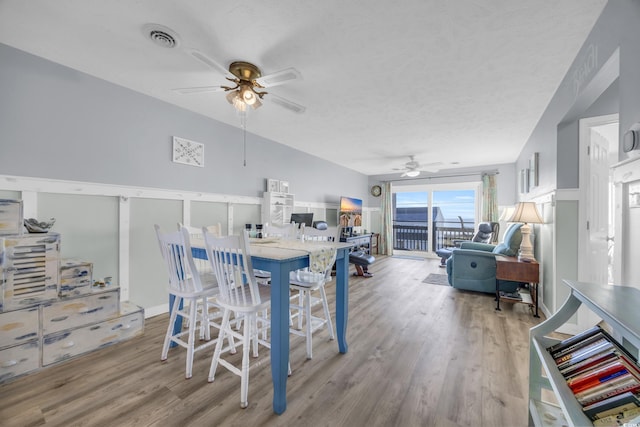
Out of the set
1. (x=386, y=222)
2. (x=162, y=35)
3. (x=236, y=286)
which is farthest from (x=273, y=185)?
(x=386, y=222)

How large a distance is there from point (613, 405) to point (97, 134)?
3644mm

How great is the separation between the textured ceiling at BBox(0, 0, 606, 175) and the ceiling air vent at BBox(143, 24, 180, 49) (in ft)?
0.12

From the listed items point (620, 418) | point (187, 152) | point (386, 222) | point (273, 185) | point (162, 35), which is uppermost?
point (162, 35)

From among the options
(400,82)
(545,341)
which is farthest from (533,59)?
(545,341)

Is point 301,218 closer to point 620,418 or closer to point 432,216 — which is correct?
point 620,418

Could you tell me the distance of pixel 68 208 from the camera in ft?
7.53

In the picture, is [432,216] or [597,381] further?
[432,216]

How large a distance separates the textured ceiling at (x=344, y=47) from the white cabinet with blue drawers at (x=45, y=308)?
4.87ft

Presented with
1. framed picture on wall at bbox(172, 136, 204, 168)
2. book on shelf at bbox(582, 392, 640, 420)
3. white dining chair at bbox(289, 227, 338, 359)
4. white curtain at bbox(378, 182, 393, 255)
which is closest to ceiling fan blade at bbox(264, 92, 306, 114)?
white dining chair at bbox(289, 227, 338, 359)

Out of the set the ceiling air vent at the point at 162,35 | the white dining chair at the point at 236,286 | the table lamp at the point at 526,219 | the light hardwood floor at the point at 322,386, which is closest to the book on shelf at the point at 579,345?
the light hardwood floor at the point at 322,386

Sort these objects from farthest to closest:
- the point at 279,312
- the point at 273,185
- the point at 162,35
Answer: the point at 273,185, the point at 162,35, the point at 279,312

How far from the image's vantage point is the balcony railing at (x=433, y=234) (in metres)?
6.82

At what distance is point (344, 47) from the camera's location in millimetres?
1961

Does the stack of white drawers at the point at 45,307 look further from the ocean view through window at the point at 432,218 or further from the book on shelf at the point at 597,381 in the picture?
the ocean view through window at the point at 432,218
